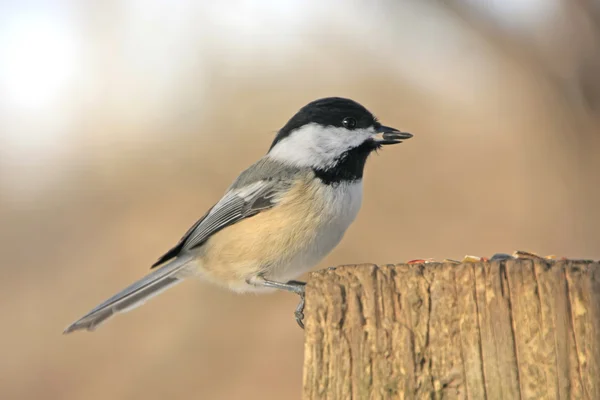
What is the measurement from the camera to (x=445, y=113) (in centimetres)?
808

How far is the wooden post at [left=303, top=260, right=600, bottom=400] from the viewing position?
148cm

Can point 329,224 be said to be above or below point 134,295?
above

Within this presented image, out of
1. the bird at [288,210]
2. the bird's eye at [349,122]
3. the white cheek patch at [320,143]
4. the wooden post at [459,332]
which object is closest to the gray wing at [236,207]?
the bird at [288,210]

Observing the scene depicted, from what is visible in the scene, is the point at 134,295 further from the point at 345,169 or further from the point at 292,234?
the point at 345,169

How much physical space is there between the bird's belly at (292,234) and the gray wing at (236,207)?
2.7 inches

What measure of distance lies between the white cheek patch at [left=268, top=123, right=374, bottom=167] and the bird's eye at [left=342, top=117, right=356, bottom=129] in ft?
0.07

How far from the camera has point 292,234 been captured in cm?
291

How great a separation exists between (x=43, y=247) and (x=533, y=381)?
24.2ft

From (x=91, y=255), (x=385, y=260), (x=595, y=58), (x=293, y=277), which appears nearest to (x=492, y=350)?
(x=293, y=277)

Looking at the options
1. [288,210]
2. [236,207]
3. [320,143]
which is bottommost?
[288,210]

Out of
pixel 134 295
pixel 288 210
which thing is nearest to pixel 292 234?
pixel 288 210

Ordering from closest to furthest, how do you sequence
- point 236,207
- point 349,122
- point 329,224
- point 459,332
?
point 459,332 < point 329,224 < point 349,122 < point 236,207

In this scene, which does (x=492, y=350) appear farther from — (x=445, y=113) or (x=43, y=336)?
(x=445, y=113)

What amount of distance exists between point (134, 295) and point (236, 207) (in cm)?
69
